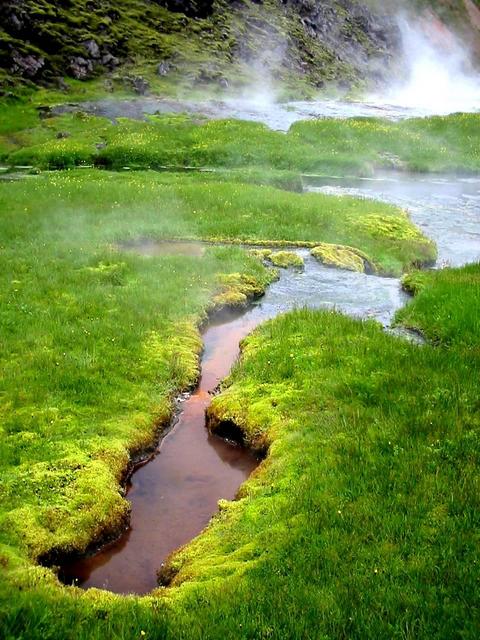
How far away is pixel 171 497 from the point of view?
41.7 feet

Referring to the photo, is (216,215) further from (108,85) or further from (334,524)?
(108,85)

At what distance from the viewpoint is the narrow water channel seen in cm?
1107

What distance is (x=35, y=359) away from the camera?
15969mm

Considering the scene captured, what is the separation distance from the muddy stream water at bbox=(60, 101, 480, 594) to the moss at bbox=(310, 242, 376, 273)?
55 centimetres

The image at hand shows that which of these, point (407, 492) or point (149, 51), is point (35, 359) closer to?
point (407, 492)

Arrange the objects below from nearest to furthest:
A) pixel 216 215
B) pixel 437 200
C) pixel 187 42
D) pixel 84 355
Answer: pixel 84 355 < pixel 216 215 < pixel 437 200 < pixel 187 42

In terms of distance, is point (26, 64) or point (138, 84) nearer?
point (26, 64)

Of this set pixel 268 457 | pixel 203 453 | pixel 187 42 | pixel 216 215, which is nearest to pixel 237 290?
pixel 203 453

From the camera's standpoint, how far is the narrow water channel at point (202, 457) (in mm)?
11070

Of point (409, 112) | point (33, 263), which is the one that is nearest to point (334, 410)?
point (33, 263)

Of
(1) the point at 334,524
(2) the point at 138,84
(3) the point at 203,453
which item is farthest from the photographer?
(2) the point at 138,84

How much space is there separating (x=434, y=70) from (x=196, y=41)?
67694mm

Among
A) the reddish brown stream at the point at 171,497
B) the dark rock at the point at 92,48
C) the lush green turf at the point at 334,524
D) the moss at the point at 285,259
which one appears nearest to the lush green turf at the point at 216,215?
the moss at the point at 285,259

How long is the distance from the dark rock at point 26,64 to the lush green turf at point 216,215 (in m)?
48.8
